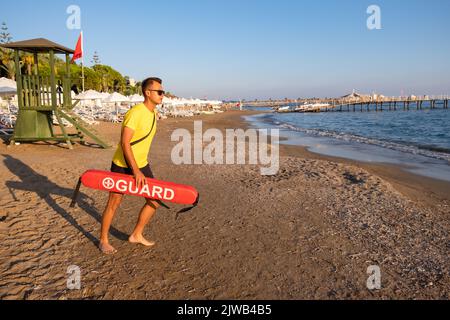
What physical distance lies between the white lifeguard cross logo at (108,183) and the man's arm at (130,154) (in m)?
0.30

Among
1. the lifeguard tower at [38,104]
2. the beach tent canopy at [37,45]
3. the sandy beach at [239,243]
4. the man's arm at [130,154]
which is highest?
the beach tent canopy at [37,45]

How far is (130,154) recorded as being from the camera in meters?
3.27

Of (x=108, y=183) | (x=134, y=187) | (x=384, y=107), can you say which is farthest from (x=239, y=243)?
(x=384, y=107)

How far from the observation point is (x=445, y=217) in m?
5.32

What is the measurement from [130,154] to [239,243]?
1893 mm

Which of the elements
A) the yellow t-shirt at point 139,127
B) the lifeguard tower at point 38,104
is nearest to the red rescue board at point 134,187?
the yellow t-shirt at point 139,127

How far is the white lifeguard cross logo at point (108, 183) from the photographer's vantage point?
11.2ft

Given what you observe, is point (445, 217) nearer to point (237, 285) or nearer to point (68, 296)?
point (237, 285)

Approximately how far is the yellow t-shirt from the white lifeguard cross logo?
0.20 m

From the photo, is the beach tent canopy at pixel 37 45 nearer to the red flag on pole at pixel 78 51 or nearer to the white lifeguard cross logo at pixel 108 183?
the red flag on pole at pixel 78 51

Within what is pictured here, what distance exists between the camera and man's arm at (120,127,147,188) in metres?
3.22

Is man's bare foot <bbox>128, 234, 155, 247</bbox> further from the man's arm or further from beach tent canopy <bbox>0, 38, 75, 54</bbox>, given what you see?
beach tent canopy <bbox>0, 38, 75, 54</bbox>
